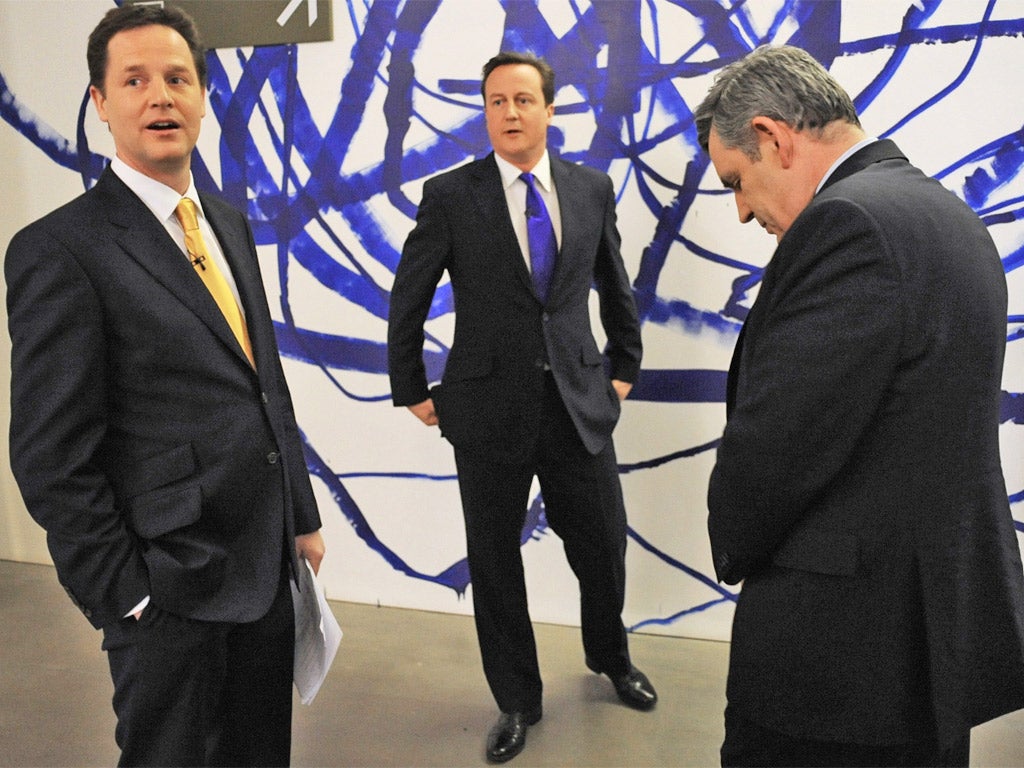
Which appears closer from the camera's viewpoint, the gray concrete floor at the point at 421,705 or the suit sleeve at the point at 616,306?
the gray concrete floor at the point at 421,705

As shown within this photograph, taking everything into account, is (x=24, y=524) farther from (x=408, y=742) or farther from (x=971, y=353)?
(x=971, y=353)

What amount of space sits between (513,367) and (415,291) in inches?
13.6

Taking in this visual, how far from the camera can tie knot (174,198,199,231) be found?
164cm

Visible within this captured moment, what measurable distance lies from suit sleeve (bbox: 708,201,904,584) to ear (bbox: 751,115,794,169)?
17cm

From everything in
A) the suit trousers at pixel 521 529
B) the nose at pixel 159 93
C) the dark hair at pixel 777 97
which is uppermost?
the nose at pixel 159 93

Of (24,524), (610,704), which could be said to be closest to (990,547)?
(610,704)

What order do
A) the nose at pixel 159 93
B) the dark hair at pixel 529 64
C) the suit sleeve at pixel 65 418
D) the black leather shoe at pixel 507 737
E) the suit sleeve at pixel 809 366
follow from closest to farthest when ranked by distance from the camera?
the suit sleeve at pixel 809 366, the suit sleeve at pixel 65 418, the nose at pixel 159 93, the black leather shoe at pixel 507 737, the dark hair at pixel 529 64

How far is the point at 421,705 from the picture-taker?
8.77 feet

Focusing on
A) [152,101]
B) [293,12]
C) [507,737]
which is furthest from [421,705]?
[293,12]

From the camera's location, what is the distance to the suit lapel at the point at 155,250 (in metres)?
1.53

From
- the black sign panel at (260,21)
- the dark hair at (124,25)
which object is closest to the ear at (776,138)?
the dark hair at (124,25)

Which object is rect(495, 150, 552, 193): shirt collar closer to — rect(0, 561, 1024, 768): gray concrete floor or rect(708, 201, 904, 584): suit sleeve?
rect(708, 201, 904, 584): suit sleeve

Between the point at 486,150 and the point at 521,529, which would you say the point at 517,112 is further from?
the point at 521,529

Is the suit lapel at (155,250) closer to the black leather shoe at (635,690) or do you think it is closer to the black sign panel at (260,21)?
the black leather shoe at (635,690)
